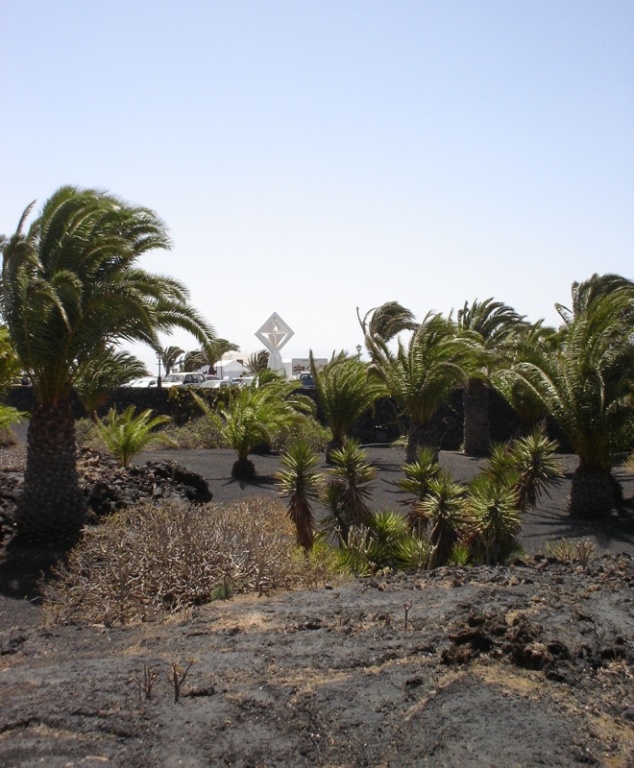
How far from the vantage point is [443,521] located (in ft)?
34.4

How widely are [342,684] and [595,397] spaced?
36.9ft

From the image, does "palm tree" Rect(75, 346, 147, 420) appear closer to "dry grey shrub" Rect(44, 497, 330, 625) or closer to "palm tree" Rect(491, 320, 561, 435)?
"palm tree" Rect(491, 320, 561, 435)

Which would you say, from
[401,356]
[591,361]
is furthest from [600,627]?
[401,356]

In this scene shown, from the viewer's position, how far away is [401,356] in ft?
65.1

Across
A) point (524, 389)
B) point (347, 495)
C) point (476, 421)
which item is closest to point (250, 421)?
point (524, 389)

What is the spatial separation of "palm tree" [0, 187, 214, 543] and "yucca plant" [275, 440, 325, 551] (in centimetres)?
259

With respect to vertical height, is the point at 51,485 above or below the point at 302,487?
below

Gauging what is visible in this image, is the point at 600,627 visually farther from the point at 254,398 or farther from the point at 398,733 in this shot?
the point at 254,398

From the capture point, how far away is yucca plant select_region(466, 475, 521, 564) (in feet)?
34.3

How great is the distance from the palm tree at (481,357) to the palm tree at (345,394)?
8.30 feet

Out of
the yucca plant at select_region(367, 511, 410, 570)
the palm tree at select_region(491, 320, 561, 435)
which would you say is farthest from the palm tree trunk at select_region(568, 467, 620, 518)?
the yucca plant at select_region(367, 511, 410, 570)

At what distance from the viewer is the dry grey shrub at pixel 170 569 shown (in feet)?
26.2

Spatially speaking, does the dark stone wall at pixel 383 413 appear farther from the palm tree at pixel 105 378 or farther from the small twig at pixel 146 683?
the small twig at pixel 146 683

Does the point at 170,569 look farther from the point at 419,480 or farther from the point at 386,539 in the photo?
the point at 419,480
